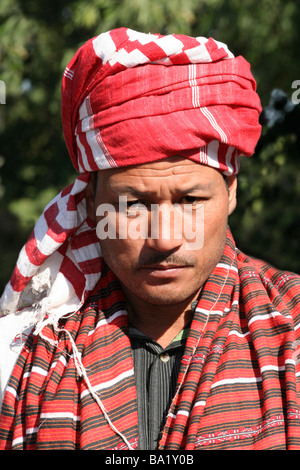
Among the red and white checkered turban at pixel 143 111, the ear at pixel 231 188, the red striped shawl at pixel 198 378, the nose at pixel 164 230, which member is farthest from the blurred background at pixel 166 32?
the nose at pixel 164 230

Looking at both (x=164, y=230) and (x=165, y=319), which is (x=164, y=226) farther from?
(x=165, y=319)

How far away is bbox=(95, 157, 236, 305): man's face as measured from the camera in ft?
6.77

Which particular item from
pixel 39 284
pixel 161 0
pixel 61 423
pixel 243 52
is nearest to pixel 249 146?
pixel 39 284

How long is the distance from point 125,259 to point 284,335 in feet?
2.01

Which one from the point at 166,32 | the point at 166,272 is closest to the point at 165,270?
the point at 166,272

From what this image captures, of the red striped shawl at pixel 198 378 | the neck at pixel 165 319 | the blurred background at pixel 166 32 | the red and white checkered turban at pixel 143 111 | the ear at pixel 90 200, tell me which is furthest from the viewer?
the blurred background at pixel 166 32

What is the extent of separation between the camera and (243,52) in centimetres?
587

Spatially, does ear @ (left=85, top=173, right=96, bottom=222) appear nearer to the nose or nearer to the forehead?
the forehead

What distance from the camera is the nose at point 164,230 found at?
6.64ft

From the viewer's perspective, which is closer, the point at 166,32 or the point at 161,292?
the point at 161,292

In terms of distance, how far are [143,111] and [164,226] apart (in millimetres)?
403

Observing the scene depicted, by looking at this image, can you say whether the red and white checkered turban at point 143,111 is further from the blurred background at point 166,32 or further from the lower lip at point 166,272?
the blurred background at point 166,32

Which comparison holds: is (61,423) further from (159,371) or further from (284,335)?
(284,335)

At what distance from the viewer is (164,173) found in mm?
2072
